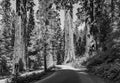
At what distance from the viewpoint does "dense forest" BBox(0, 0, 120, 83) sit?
1546 centimetres

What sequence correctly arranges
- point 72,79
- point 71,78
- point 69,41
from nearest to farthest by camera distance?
point 72,79 → point 71,78 → point 69,41

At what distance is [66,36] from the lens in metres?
31.3

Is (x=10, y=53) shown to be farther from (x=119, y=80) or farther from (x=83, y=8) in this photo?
(x=119, y=80)

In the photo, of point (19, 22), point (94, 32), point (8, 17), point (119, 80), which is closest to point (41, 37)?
point (19, 22)

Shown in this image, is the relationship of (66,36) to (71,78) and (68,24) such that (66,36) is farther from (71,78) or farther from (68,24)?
(71,78)

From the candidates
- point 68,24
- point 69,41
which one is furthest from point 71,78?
point 68,24

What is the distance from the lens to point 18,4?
15.9 meters

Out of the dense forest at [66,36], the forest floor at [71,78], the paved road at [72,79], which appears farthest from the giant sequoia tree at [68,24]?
the paved road at [72,79]

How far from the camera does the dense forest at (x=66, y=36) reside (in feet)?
50.7

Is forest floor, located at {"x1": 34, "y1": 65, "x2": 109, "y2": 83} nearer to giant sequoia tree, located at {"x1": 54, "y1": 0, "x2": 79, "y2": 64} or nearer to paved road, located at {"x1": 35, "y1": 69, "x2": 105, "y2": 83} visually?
paved road, located at {"x1": 35, "y1": 69, "x2": 105, "y2": 83}

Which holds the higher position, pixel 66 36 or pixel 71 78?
pixel 66 36

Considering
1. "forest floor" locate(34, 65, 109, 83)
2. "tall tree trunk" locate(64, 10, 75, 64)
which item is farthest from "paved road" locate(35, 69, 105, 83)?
"tall tree trunk" locate(64, 10, 75, 64)

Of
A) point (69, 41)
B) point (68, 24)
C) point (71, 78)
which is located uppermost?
point (68, 24)

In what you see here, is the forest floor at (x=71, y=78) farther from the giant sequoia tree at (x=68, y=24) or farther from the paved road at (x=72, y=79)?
the giant sequoia tree at (x=68, y=24)
